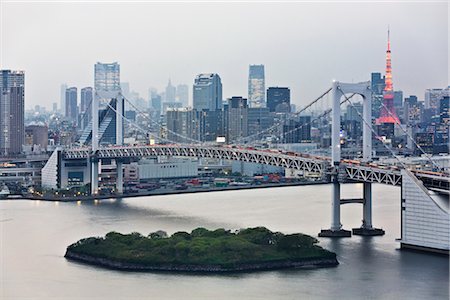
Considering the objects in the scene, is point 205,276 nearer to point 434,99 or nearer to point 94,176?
point 94,176

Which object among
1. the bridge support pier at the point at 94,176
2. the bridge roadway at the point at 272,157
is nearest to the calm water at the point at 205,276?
the bridge roadway at the point at 272,157

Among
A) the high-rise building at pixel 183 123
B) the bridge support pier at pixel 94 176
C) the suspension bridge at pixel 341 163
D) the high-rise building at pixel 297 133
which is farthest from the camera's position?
the high-rise building at pixel 183 123

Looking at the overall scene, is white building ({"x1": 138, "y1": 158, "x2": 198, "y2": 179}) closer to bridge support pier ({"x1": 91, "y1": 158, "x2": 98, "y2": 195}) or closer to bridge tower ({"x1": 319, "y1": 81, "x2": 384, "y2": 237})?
bridge support pier ({"x1": 91, "y1": 158, "x2": 98, "y2": 195})

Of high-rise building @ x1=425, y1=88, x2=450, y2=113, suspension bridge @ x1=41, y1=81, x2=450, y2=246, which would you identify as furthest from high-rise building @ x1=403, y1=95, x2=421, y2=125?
suspension bridge @ x1=41, y1=81, x2=450, y2=246

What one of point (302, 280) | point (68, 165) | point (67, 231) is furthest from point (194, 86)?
point (302, 280)

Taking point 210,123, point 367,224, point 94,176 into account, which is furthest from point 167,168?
point 210,123

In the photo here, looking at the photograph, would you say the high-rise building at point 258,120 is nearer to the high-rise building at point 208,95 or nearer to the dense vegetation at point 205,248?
the high-rise building at point 208,95
